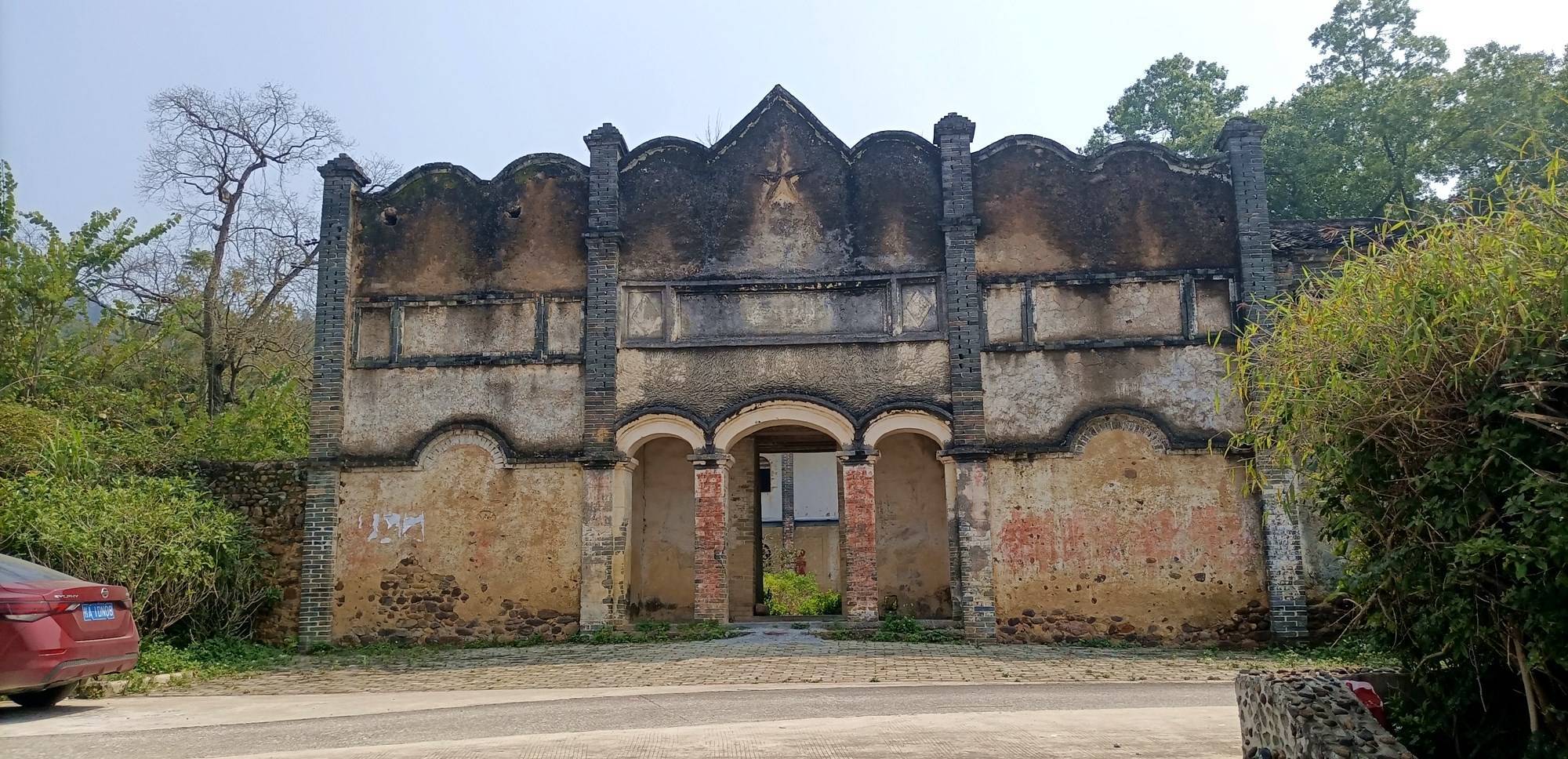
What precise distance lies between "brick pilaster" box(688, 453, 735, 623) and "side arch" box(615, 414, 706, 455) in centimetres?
29

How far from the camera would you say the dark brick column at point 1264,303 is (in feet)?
44.9

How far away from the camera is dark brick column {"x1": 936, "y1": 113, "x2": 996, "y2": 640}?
1404cm

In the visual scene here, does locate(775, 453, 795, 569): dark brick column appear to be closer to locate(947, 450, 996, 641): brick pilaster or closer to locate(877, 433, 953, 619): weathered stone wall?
locate(877, 433, 953, 619): weathered stone wall

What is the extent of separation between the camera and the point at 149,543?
41.0 feet

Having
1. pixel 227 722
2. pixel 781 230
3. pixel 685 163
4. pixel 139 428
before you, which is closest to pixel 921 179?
pixel 781 230

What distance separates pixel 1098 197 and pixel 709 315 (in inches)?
218

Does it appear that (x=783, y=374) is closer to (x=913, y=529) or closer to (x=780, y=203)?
(x=780, y=203)

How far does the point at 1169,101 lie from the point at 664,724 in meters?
23.6

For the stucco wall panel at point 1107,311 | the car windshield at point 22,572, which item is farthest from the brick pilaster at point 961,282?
the car windshield at point 22,572

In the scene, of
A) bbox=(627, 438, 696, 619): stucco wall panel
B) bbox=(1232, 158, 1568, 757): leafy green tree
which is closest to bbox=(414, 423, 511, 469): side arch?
bbox=(627, 438, 696, 619): stucco wall panel

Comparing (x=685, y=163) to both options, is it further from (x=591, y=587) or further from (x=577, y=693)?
(x=577, y=693)

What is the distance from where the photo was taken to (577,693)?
388 inches

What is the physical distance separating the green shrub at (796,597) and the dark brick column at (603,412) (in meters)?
4.27

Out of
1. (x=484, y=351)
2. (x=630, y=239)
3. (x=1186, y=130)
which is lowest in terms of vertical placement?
(x=484, y=351)
